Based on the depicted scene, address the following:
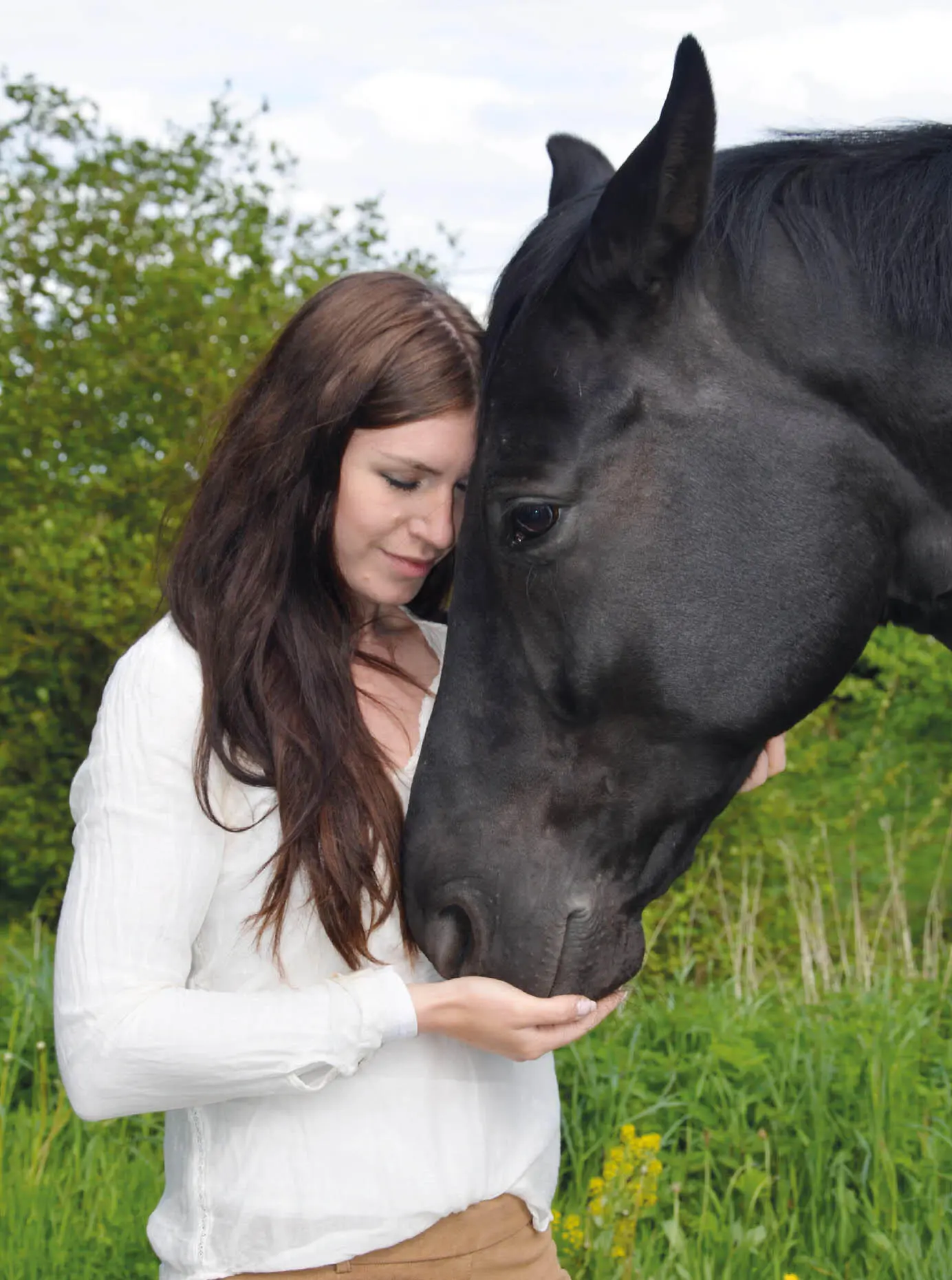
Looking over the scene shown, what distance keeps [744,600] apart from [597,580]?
7.8 inches

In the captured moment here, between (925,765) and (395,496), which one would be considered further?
(925,765)

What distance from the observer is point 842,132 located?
6.25 ft

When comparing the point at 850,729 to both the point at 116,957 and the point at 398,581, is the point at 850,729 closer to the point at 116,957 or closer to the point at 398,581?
the point at 398,581

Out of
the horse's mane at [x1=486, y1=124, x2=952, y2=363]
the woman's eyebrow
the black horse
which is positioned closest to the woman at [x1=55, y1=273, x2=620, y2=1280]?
the woman's eyebrow

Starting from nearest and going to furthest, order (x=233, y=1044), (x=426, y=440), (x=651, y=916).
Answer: (x=233, y=1044) < (x=426, y=440) < (x=651, y=916)

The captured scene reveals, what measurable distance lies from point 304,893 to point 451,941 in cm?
21

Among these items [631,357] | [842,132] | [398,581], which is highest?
[842,132]

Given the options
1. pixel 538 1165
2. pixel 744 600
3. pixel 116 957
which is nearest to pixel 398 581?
pixel 744 600

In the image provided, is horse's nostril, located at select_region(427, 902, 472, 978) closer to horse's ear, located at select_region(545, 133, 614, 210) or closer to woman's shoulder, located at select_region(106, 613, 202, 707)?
woman's shoulder, located at select_region(106, 613, 202, 707)

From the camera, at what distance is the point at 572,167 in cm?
233

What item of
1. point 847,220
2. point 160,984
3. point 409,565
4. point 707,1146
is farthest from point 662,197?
point 707,1146

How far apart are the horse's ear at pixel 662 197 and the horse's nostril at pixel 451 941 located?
0.85 m

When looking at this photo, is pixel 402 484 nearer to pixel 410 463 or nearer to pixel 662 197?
pixel 410 463

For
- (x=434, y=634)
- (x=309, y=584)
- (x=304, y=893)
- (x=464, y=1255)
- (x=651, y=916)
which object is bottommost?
(x=651, y=916)
